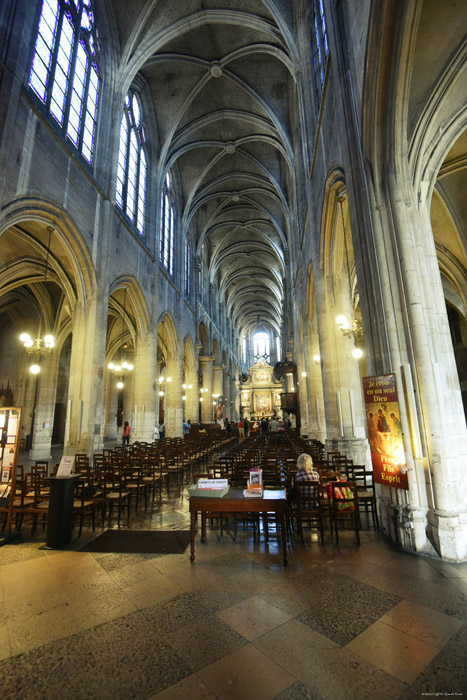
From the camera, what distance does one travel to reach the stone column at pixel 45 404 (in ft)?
49.5

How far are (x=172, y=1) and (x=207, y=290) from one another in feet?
63.8

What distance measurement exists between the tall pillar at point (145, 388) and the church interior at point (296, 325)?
0.31 feet

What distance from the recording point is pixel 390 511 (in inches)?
175

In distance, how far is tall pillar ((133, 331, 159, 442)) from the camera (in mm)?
14891

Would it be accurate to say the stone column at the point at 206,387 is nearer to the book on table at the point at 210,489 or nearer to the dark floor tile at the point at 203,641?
the book on table at the point at 210,489

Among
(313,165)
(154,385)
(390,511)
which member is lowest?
(390,511)

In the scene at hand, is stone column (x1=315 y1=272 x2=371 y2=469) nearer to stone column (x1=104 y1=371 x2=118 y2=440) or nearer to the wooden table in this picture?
the wooden table

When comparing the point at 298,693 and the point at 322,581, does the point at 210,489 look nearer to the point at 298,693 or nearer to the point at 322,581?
the point at 322,581

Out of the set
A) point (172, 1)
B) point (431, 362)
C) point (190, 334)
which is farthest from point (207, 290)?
point (431, 362)

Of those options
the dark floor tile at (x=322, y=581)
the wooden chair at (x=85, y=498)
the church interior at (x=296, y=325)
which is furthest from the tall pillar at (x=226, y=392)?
the dark floor tile at (x=322, y=581)

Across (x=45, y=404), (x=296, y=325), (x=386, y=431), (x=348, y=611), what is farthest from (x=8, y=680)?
(x=296, y=325)

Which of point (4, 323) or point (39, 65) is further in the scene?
point (4, 323)

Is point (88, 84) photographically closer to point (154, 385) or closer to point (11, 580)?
point (154, 385)

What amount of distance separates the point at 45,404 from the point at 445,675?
56.7 feet
